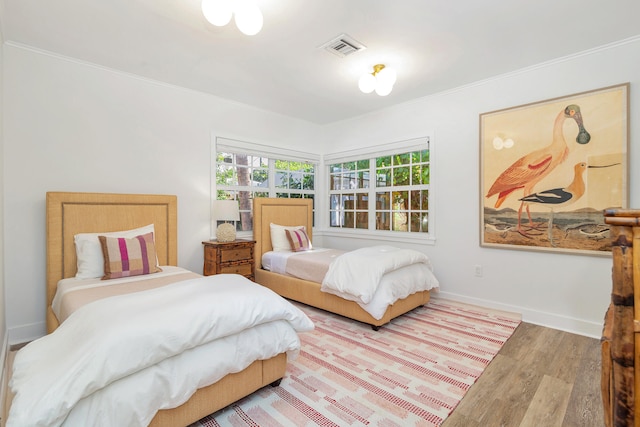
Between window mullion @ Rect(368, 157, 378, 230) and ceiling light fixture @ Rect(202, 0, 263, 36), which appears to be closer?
ceiling light fixture @ Rect(202, 0, 263, 36)

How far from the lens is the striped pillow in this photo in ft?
8.25

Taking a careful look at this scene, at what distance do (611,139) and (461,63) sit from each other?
57.9 inches

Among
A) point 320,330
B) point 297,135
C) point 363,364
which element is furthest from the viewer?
point 297,135

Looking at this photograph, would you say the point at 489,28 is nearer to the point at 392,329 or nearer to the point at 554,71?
the point at 554,71

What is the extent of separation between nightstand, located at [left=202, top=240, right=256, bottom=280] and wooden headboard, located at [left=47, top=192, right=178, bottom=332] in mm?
378

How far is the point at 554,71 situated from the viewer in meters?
2.94

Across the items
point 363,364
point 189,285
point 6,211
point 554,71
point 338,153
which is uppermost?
point 554,71

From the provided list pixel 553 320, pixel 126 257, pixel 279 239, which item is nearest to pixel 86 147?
pixel 126 257

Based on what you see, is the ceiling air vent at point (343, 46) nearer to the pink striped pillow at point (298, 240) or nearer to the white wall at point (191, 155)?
the white wall at point (191, 155)

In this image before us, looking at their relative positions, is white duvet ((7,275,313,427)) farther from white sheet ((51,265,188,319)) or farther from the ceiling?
the ceiling

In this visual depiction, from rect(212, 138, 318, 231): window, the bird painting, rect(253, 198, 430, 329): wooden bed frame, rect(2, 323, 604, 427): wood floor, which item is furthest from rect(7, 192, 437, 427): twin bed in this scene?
the bird painting

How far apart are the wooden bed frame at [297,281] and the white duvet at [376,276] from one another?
130 millimetres

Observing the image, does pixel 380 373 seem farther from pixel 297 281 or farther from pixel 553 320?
pixel 553 320

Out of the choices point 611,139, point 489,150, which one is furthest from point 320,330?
point 611,139
